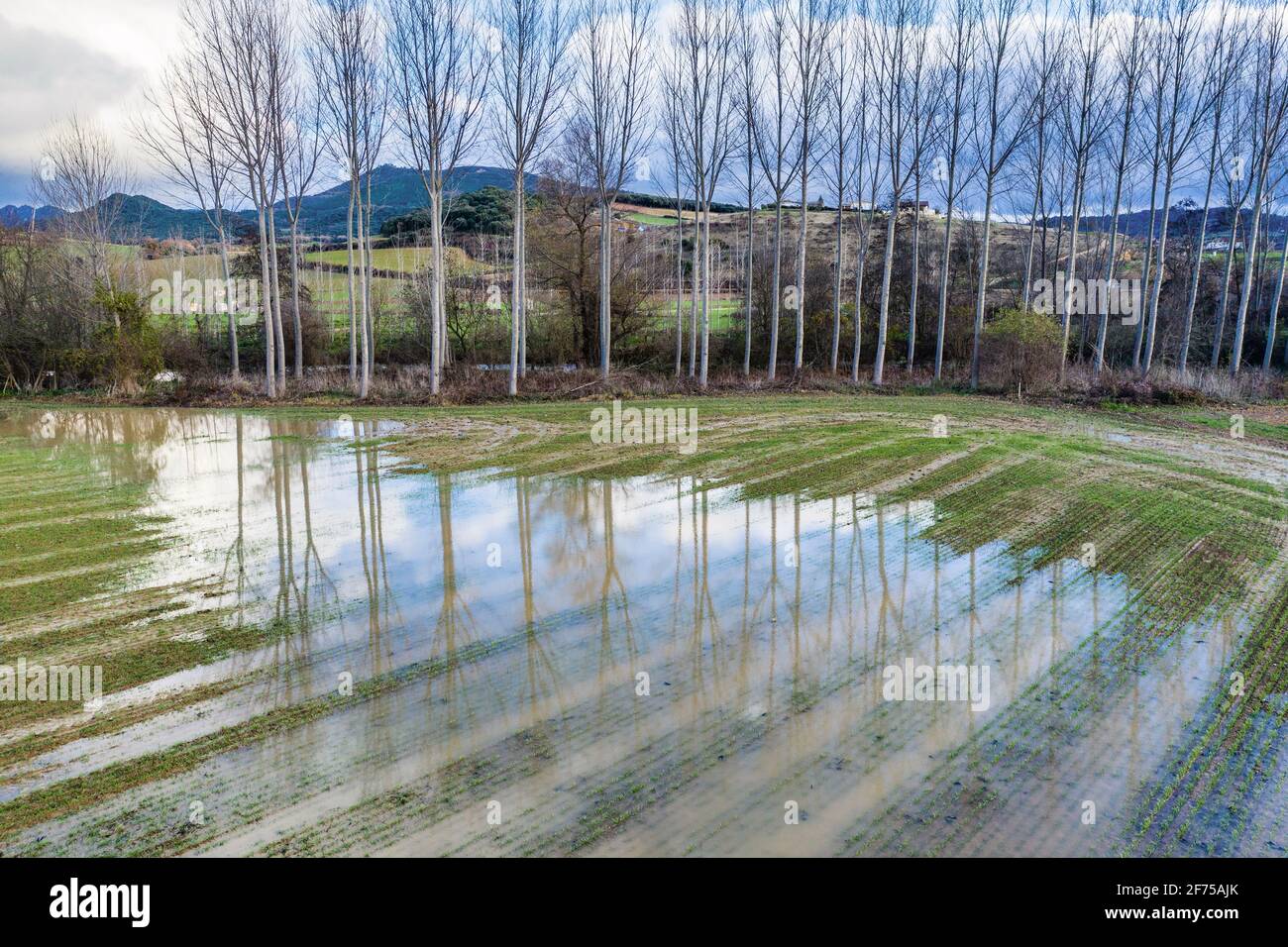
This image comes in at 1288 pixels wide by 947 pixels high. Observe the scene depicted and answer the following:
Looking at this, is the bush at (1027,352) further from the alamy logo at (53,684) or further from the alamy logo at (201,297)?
the alamy logo at (201,297)

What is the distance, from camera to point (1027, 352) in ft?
78.4

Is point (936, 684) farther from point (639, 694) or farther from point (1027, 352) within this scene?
point (1027, 352)

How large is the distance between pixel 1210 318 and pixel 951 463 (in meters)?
29.8

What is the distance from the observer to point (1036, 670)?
5652 millimetres

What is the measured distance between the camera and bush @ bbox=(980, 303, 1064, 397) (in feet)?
77.6

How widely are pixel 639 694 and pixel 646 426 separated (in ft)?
42.8

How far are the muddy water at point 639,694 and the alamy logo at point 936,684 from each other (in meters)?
0.03

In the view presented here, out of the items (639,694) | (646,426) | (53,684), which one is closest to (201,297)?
(646,426)

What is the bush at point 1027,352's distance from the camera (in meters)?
23.7

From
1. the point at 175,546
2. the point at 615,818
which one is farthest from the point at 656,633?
the point at 175,546
